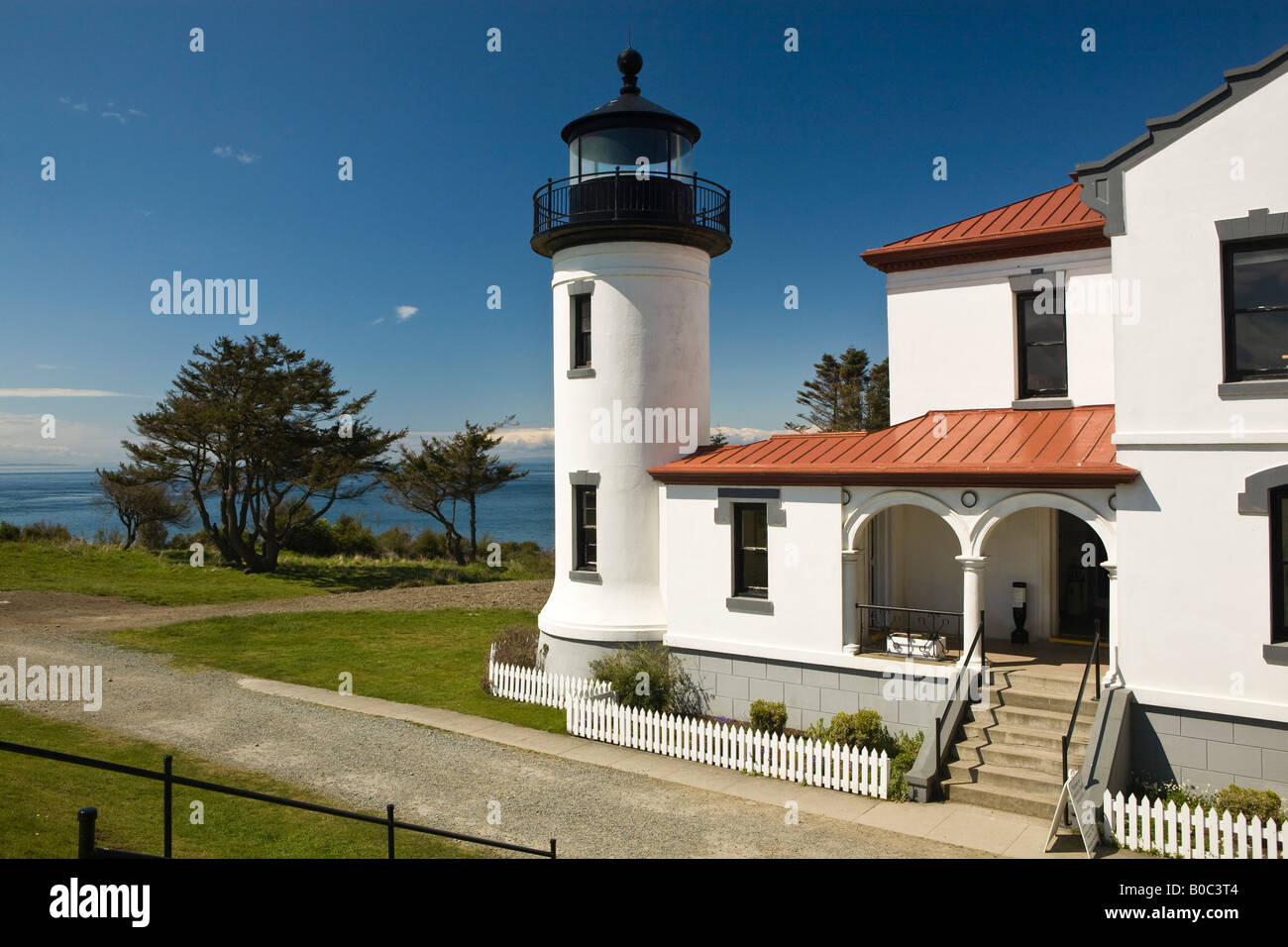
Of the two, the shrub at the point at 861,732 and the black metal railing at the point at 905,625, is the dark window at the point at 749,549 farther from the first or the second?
the shrub at the point at 861,732

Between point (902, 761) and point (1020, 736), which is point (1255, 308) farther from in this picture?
point (902, 761)

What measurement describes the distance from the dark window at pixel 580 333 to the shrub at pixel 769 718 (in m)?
7.37

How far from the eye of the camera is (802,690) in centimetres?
1438

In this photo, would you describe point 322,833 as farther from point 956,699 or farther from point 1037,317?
point 1037,317

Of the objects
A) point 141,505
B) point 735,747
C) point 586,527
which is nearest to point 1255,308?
point 735,747

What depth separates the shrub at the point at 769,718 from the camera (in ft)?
46.7

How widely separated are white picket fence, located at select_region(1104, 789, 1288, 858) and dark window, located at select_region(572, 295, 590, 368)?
11.4 m

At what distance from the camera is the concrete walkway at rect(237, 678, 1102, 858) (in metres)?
10.1

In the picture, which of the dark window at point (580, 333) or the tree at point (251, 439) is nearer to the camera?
the dark window at point (580, 333)

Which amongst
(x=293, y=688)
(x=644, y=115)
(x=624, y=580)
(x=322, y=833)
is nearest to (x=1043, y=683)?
(x=624, y=580)

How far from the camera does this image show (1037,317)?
15.2 meters

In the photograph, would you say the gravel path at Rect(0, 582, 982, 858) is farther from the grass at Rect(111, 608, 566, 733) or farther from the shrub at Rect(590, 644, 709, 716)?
the shrub at Rect(590, 644, 709, 716)

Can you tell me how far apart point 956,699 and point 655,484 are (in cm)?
667

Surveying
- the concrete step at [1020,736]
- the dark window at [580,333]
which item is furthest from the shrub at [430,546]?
the concrete step at [1020,736]
